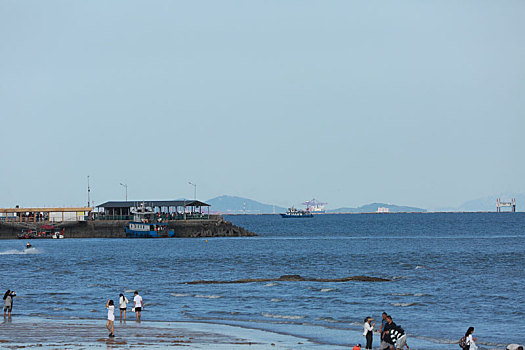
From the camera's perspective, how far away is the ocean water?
47312mm

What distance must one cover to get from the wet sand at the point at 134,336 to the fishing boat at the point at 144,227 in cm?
12187

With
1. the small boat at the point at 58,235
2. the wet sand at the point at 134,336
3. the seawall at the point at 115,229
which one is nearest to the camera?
the wet sand at the point at 134,336

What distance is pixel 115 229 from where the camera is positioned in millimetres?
176125

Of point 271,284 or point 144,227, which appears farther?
point 144,227

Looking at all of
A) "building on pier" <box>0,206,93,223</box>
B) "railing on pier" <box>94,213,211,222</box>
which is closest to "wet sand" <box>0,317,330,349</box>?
"railing on pier" <box>94,213,211,222</box>

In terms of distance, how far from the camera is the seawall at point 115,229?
570ft

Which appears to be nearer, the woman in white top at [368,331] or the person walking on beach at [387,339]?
the person walking on beach at [387,339]

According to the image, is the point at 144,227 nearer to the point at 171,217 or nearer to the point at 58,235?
the point at 171,217

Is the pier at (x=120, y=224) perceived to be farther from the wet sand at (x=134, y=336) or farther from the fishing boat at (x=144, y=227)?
the wet sand at (x=134, y=336)

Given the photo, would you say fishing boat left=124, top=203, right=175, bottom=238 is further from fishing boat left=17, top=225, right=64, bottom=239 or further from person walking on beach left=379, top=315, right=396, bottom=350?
person walking on beach left=379, top=315, right=396, bottom=350

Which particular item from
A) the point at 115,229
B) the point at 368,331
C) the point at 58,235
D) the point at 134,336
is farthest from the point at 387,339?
the point at 58,235

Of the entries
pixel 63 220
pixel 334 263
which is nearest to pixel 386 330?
pixel 334 263

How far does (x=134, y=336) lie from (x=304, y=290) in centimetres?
2612

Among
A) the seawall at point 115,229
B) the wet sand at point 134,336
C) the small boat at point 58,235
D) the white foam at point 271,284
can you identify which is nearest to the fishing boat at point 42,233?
the small boat at point 58,235
